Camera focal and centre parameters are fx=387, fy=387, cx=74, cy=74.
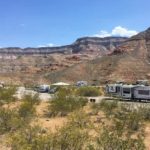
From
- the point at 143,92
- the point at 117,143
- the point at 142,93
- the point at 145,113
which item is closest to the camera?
the point at 117,143

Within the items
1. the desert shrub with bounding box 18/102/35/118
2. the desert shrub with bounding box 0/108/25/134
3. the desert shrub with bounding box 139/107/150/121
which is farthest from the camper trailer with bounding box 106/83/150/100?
the desert shrub with bounding box 0/108/25/134

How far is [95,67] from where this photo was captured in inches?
4707

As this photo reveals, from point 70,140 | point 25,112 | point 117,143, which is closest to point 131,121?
point 25,112

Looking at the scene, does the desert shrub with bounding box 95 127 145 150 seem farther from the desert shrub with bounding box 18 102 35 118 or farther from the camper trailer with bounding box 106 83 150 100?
the camper trailer with bounding box 106 83 150 100

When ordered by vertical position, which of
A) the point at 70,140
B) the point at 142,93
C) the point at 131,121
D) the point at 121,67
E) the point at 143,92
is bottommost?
the point at 131,121

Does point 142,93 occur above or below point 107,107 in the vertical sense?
above

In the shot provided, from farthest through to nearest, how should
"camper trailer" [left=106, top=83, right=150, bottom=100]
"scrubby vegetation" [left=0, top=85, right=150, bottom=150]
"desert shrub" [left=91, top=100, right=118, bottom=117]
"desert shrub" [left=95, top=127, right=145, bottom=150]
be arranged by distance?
"camper trailer" [left=106, top=83, right=150, bottom=100] < "desert shrub" [left=91, top=100, right=118, bottom=117] < "scrubby vegetation" [left=0, top=85, right=150, bottom=150] < "desert shrub" [left=95, top=127, right=145, bottom=150]

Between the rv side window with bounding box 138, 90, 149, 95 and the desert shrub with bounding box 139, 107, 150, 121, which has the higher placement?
the rv side window with bounding box 138, 90, 149, 95

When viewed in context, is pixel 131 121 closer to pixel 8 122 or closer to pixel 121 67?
pixel 8 122

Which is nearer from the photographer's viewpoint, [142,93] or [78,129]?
[78,129]

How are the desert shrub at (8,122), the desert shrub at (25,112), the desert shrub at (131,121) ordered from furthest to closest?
the desert shrub at (25,112) → the desert shrub at (131,121) → the desert shrub at (8,122)

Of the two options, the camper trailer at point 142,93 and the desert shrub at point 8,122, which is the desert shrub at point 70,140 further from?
the camper trailer at point 142,93

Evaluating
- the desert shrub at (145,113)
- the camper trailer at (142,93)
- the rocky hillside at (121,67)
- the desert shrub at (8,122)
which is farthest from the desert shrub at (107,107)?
the rocky hillside at (121,67)

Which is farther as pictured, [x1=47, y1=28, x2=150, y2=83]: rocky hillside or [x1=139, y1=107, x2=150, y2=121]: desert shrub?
[x1=47, y1=28, x2=150, y2=83]: rocky hillside
